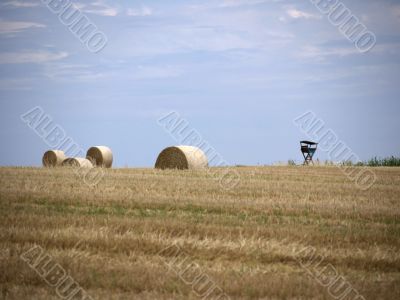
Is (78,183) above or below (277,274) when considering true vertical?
above

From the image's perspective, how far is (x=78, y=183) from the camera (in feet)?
46.6

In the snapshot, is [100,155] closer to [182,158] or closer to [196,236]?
[182,158]

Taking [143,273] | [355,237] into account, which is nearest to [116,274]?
[143,273]

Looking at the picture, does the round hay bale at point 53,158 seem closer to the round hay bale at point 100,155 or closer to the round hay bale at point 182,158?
the round hay bale at point 100,155

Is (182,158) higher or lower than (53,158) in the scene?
lower

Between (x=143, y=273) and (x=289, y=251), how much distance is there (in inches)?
81.8

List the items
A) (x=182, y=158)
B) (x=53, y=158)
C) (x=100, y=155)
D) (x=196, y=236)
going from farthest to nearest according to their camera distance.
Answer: (x=100, y=155)
(x=53, y=158)
(x=182, y=158)
(x=196, y=236)

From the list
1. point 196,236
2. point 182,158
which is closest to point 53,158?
point 182,158

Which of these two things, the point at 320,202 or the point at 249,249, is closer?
the point at 249,249

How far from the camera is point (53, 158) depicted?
29.6 metres

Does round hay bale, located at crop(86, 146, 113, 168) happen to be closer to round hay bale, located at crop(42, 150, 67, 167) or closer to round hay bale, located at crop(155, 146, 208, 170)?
round hay bale, located at crop(42, 150, 67, 167)

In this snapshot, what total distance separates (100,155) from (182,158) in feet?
29.5

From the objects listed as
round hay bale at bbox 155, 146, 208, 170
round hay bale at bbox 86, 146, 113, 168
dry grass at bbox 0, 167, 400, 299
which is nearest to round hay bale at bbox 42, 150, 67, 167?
round hay bale at bbox 86, 146, 113, 168

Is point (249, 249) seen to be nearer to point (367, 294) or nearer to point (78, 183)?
point (367, 294)
